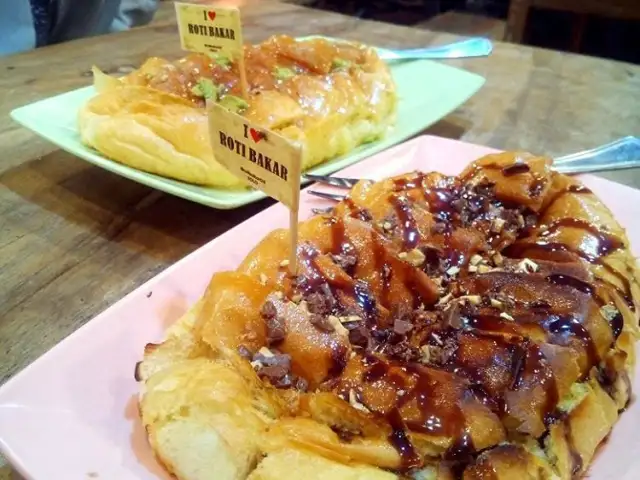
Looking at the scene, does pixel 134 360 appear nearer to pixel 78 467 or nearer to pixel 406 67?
pixel 78 467

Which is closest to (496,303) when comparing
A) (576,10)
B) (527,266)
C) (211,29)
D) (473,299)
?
(473,299)

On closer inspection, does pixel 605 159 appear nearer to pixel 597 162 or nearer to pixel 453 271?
pixel 597 162

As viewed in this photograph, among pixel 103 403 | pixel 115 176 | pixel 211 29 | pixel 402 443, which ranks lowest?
pixel 115 176

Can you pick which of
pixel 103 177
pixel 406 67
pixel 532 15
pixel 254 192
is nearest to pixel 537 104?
pixel 406 67

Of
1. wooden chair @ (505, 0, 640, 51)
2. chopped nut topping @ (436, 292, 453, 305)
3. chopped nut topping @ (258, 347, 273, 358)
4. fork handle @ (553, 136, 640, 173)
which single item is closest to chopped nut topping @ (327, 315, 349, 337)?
chopped nut topping @ (258, 347, 273, 358)

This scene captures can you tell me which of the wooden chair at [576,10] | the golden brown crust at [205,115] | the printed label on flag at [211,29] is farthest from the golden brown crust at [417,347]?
the wooden chair at [576,10]

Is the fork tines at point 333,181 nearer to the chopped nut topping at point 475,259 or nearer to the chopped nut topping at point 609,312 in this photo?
the chopped nut topping at point 475,259
